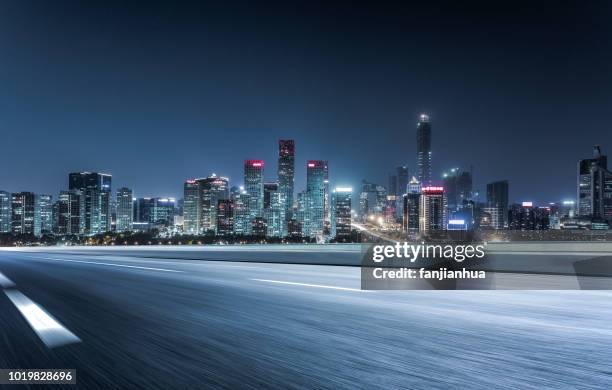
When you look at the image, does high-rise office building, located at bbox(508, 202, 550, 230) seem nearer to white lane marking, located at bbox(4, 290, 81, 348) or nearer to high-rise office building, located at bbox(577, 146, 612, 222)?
high-rise office building, located at bbox(577, 146, 612, 222)

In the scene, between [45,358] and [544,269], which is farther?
[544,269]

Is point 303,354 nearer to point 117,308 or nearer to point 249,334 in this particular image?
point 249,334

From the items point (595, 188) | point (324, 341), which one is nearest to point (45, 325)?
point (324, 341)

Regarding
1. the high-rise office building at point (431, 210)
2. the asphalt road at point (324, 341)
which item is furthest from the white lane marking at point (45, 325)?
the high-rise office building at point (431, 210)

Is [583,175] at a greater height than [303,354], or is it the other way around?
[583,175]

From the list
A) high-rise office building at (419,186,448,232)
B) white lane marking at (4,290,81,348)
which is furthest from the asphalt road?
high-rise office building at (419,186,448,232)

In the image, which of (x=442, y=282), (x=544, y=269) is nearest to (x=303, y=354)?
(x=442, y=282)
